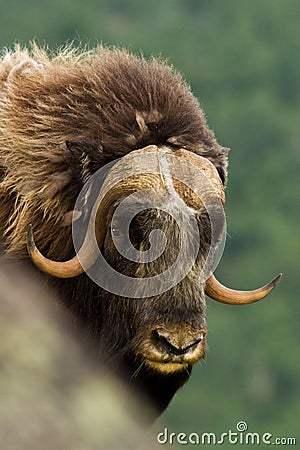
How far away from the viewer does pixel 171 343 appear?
4.98 m

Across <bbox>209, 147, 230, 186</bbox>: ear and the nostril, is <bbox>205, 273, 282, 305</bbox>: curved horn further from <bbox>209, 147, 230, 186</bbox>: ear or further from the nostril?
the nostril

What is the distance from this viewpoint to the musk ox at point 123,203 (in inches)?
201

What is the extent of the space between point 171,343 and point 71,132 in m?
1.19

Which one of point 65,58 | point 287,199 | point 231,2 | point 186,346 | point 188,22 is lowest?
point 186,346

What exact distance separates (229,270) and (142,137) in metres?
36.1

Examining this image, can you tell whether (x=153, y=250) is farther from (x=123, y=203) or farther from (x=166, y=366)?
(x=166, y=366)

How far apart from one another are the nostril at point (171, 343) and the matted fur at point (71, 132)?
792mm

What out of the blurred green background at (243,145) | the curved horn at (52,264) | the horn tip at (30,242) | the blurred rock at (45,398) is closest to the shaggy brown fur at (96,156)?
the curved horn at (52,264)

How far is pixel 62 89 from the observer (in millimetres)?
5676

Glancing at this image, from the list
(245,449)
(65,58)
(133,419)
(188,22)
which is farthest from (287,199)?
(133,419)

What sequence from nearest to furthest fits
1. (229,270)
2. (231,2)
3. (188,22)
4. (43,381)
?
(43,381)
(229,270)
(188,22)
(231,2)

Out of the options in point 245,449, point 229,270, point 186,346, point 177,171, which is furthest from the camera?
point 229,270

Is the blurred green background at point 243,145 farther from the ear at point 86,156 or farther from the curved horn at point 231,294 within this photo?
the ear at point 86,156

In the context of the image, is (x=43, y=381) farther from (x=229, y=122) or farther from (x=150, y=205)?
(x=229, y=122)
